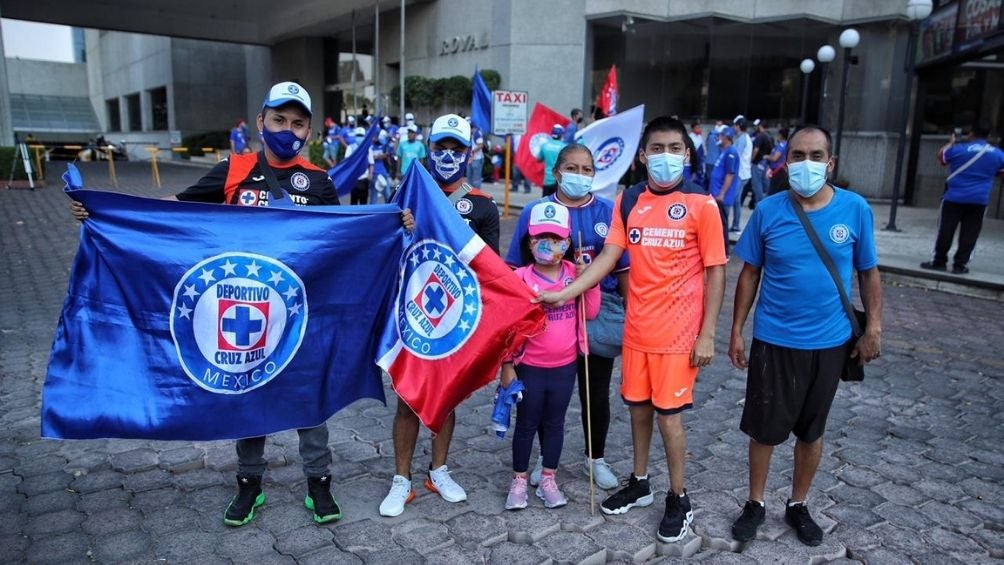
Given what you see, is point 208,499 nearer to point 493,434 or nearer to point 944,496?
point 493,434

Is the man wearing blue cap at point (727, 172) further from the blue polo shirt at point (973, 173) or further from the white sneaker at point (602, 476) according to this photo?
the white sneaker at point (602, 476)

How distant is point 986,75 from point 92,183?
26786mm

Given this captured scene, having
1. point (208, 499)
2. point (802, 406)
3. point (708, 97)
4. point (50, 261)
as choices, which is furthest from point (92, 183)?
point (802, 406)

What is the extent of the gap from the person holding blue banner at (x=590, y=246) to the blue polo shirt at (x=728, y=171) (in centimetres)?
844

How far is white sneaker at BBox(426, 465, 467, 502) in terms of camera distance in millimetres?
3861

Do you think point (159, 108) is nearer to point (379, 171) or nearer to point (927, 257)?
point (379, 171)

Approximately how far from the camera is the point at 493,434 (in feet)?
15.8

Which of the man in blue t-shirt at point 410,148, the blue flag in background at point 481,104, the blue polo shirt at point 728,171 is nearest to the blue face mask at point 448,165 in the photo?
the blue polo shirt at point 728,171

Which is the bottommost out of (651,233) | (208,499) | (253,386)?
(208,499)

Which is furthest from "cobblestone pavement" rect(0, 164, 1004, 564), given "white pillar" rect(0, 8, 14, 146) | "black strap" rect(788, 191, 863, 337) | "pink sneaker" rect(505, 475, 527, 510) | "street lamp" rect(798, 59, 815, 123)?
"white pillar" rect(0, 8, 14, 146)

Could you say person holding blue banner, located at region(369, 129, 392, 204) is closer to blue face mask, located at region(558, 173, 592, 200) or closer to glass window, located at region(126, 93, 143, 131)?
blue face mask, located at region(558, 173, 592, 200)

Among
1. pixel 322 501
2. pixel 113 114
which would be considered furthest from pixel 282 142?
pixel 113 114

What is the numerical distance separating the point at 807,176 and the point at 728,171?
9.06 meters

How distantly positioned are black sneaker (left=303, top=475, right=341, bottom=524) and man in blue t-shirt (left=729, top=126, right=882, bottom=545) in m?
2.01
